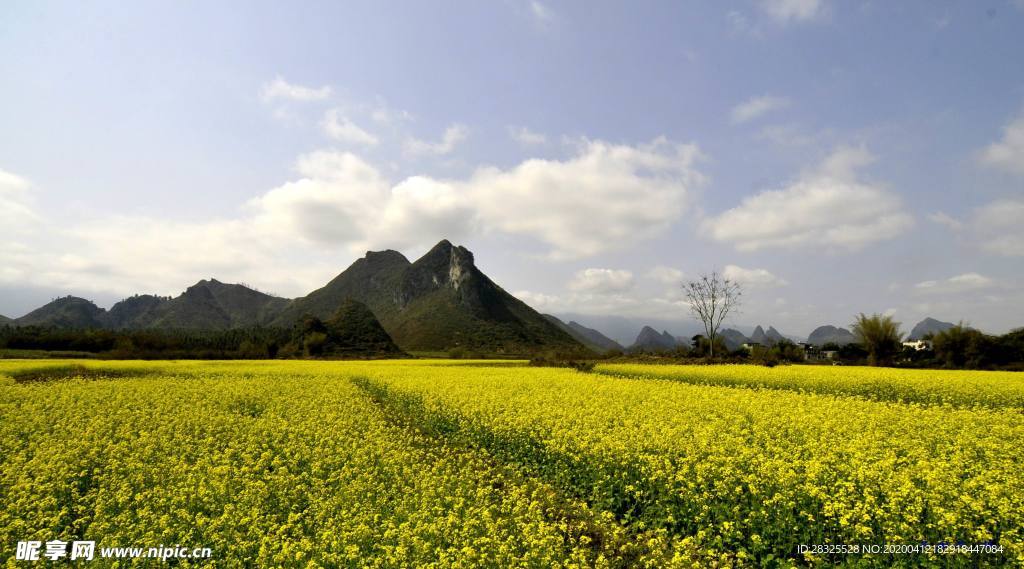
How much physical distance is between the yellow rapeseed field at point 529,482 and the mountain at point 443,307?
97688 millimetres

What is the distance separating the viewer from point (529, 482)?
35.1ft

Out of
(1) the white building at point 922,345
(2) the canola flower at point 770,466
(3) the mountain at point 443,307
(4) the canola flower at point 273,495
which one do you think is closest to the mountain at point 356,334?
(3) the mountain at point 443,307

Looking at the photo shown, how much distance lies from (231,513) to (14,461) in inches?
286

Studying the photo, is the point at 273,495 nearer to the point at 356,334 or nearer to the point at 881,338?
the point at 881,338

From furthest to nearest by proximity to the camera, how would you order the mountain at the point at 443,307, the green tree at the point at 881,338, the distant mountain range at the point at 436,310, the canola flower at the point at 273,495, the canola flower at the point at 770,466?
the distant mountain range at the point at 436,310 → the mountain at the point at 443,307 → the green tree at the point at 881,338 → the canola flower at the point at 770,466 → the canola flower at the point at 273,495

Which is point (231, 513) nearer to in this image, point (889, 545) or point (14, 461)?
point (14, 461)

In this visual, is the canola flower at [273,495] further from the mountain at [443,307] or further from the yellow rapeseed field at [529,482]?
the mountain at [443,307]

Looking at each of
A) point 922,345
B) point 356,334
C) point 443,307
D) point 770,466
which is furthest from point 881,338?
point 443,307

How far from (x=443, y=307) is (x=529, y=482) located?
141380 mm

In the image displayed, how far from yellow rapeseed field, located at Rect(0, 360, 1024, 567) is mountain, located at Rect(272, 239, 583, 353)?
321 ft

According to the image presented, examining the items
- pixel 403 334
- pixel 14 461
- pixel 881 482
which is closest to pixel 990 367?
pixel 881 482

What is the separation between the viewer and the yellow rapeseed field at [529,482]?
19.6 feet

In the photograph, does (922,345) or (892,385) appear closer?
(892,385)

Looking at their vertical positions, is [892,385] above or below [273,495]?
above
